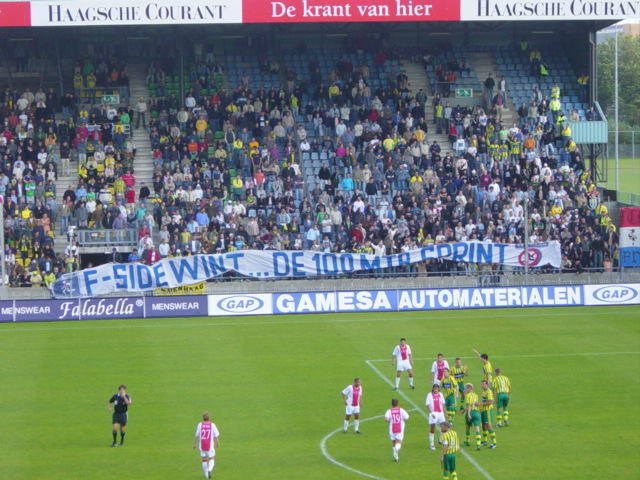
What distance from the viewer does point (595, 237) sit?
41188 millimetres

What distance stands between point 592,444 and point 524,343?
10.5 metres

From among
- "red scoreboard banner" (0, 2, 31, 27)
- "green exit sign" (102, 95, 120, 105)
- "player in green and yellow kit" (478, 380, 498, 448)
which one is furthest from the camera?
"green exit sign" (102, 95, 120, 105)

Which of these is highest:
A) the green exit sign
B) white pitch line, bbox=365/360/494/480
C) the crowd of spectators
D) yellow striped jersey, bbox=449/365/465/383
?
the green exit sign

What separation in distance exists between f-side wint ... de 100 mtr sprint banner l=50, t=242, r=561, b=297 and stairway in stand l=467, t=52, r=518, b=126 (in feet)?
34.3

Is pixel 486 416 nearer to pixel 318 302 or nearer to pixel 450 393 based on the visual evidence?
pixel 450 393

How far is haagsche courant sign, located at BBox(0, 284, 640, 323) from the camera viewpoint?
36.3m

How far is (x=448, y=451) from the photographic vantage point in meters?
19.2

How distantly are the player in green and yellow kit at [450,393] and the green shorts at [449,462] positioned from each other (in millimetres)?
4474

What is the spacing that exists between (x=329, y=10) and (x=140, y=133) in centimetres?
990

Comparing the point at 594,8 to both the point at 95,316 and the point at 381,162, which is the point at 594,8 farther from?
the point at 95,316

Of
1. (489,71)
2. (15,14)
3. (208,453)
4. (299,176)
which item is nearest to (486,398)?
(208,453)

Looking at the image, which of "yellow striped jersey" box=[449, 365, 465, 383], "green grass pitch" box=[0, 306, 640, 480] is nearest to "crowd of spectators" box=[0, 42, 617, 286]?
"green grass pitch" box=[0, 306, 640, 480]

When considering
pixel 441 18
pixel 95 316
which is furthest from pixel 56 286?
pixel 441 18

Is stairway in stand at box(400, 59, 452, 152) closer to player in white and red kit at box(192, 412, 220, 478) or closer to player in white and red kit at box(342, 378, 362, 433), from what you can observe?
player in white and red kit at box(342, 378, 362, 433)
